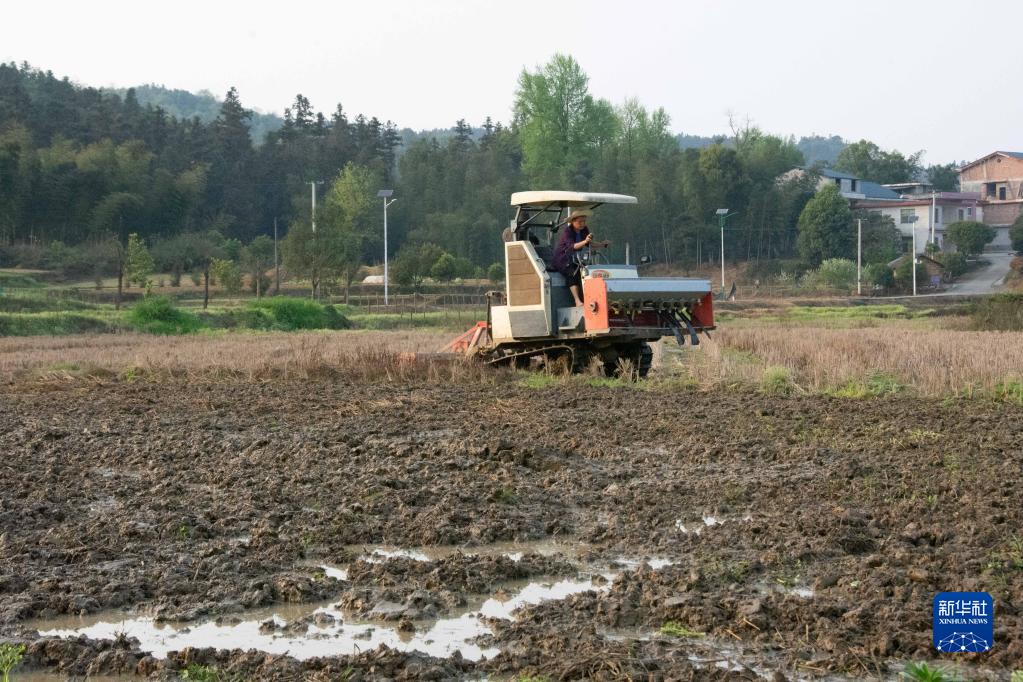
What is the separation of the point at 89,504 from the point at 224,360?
12996 millimetres

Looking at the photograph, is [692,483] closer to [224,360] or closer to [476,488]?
[476,488]

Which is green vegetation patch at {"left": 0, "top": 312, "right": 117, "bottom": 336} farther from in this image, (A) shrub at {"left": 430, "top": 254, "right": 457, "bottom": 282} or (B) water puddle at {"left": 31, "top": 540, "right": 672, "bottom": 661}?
(B) water puddle at {"left": 31, "top": 540, "right": 672, "bottom": 661}

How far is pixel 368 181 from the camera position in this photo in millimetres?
79562

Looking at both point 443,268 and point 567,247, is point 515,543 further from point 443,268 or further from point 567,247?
point 443,268

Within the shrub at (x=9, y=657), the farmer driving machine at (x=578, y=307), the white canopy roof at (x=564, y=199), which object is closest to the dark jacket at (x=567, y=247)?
the farmer driving machine at (x=578, y=307)

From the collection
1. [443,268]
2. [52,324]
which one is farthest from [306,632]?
[443,268]

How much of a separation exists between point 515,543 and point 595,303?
28.1 ft

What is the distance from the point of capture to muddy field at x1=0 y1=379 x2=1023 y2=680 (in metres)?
5.34

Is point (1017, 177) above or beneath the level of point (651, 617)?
above

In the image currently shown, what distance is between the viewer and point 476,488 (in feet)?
30.7

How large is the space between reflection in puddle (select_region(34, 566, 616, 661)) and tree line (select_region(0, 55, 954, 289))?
5165cm

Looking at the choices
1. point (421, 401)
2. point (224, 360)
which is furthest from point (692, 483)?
point (224, 360)

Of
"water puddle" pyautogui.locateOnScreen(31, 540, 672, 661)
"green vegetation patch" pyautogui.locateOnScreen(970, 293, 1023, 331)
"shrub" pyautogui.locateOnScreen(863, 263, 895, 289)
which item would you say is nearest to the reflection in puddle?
"water puddle" pyautogui.locateOnScreen(31, 540, 672, 661)

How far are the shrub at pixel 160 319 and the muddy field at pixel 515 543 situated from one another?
72.8ft
